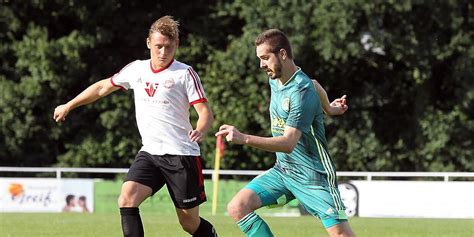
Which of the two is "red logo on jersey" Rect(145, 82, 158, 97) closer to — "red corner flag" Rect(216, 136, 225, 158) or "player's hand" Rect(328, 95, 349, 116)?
"player's hand" Rect(328, 95, 349, 116)

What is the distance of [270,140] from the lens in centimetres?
715

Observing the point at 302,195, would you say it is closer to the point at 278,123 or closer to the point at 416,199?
the point at 278,123

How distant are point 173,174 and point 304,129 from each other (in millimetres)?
1518

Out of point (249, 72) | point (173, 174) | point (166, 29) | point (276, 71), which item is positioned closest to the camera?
point (276, 71)

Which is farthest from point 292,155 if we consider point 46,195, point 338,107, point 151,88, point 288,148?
point 46,195

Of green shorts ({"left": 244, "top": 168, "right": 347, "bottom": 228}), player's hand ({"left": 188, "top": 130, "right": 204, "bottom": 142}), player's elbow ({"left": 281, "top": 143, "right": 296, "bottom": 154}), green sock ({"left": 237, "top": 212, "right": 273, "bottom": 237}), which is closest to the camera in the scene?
player's elbow ({"left": 281, "top": 143, "right": 296, "bottom": 154})

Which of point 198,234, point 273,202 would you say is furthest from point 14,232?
point 273,202

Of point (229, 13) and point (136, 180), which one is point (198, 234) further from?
point (229, 13)

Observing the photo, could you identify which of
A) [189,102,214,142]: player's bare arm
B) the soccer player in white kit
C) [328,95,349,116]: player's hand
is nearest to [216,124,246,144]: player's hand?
[189,102,214,142]: player's bare arm

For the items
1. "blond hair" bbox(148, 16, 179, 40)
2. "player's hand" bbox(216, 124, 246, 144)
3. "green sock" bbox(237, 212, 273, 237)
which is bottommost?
"green sock" bbox(237, 212, 273, 237)

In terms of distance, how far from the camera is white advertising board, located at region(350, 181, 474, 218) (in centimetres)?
2189

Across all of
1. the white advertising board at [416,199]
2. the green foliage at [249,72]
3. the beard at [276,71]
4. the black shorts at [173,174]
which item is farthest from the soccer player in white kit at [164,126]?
the green foliage at [249,72]

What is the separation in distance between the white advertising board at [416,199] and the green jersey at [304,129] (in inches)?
568

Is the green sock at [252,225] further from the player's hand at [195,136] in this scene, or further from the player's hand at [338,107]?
the player's hand at [338,107]
